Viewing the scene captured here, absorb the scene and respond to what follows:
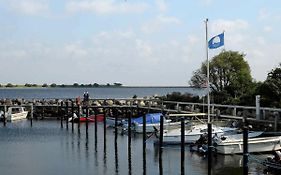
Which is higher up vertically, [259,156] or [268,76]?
[268,76]

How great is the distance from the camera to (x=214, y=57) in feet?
220

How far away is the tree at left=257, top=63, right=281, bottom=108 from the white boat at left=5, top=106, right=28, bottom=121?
35744 millimetres

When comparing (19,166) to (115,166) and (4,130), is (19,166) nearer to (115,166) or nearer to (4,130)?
(115,166)

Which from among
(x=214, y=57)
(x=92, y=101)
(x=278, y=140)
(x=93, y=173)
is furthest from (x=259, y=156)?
(x=92, y=101)

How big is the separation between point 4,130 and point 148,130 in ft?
57.7

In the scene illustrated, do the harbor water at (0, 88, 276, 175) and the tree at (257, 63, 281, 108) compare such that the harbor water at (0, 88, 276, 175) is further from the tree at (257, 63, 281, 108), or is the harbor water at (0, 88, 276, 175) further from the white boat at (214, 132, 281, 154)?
the tree at (257, 63, 281, 108)

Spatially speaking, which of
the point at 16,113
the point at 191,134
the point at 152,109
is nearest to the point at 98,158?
the point at 191,134

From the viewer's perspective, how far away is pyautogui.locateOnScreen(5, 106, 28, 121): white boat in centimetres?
7238

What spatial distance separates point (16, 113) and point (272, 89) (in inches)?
1518

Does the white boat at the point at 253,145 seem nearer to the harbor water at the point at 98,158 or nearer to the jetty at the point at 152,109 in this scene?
the harbor water at the point at 98,158

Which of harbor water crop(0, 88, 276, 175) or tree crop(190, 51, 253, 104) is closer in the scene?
harbor water crop(0, 88, 276, 175)

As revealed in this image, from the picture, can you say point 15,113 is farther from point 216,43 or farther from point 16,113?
point 216,43

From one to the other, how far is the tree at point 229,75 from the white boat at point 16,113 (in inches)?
1007

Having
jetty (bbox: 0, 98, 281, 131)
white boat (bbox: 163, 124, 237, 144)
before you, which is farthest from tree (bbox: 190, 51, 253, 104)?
white boat (bbox: 163, 124, 237, 144)
